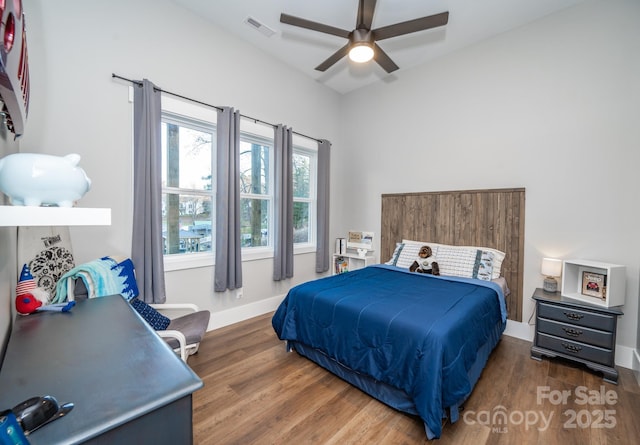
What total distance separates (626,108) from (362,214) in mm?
2826

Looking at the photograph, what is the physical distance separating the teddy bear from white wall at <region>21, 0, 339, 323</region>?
196 centimetres

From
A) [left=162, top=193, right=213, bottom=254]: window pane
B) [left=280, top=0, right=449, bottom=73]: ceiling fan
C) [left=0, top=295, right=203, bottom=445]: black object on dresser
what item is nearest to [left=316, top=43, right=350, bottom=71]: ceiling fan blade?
[left=280, top=0, right=449, bottom=73]: ceiling fan

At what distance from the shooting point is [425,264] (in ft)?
10.3

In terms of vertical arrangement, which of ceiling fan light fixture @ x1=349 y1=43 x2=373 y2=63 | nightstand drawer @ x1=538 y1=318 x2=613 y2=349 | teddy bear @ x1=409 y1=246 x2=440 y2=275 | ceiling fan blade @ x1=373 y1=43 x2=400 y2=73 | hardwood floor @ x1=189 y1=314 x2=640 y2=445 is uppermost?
ceiling fan blade @ x1=373 y1=43 x2=400 y2=73

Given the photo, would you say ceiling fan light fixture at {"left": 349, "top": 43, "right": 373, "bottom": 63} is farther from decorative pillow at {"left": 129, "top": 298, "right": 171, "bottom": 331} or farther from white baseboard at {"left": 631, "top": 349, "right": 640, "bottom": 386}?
white baseboard at {"left": 631, "top": 349, "right": 640, "bottom": 386}

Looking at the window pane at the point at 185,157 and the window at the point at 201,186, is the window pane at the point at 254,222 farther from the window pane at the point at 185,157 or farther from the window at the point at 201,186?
the window pane at the point at 185,157

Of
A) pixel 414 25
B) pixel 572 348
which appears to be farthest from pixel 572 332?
pixel 414 25

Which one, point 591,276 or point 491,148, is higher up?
point 491,148

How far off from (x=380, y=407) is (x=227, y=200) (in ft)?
7.37

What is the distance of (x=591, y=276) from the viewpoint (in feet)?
7.84

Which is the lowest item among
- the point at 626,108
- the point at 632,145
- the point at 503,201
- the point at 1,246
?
the point at 1,246

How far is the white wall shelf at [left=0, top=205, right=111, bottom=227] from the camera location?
646 mm

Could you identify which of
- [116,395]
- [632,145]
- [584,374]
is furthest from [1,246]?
[632,145]

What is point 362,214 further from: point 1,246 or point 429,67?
point 1,246
